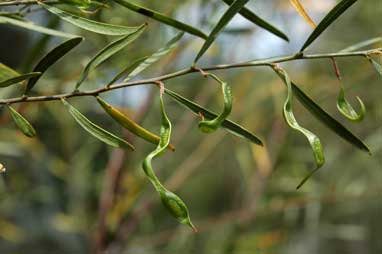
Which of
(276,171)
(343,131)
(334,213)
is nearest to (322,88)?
(276,171)

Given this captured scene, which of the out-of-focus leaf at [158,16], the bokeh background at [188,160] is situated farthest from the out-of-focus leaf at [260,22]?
the bokeh background at [188,160]

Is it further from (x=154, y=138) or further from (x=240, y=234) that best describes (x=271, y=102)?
(x=154, y=138)

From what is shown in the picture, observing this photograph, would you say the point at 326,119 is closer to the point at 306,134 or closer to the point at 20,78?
the point at 306,134

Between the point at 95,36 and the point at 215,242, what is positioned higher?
the point at 95,36

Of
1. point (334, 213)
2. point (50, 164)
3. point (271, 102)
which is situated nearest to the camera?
point (50, 164)

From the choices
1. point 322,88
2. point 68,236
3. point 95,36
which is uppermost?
point 95,36

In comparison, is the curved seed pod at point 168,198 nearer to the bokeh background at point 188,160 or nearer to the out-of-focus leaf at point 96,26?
the out-of-focus leaf at point 96,26

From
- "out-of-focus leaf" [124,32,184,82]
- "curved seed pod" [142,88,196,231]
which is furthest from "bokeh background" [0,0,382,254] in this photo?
"curved seed pod" [142,88,196,231]

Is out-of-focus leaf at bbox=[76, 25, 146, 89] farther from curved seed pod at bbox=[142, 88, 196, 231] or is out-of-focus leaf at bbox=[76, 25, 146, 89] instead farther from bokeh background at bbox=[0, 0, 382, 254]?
bokeh background at bbox=[0, 0, 382, 254]
